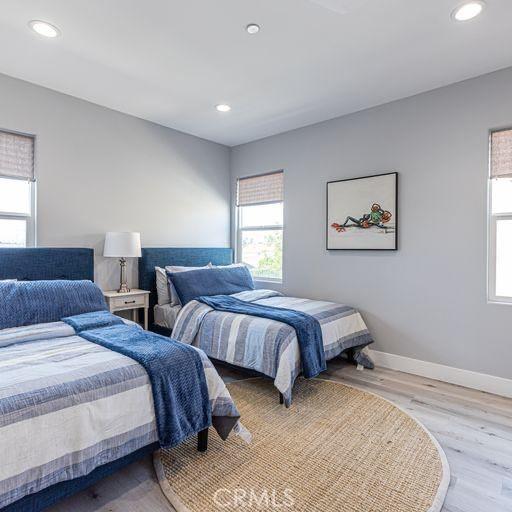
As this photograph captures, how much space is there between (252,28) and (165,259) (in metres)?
2.50

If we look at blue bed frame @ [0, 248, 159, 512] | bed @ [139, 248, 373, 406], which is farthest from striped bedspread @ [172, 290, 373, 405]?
blue bed frame @ [0, 248, 159, 512]

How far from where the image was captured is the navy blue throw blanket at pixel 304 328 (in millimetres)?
2684

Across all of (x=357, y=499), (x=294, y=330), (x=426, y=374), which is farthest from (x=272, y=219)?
(x=357, y=499)

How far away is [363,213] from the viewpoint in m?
3.60

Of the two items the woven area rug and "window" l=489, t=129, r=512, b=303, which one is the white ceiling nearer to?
"window" l=489, t=129, r=512, b=303

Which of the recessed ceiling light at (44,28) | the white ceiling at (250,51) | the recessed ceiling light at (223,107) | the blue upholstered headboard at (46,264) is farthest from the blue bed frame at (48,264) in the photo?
the recessed ceiling light at (223,107)

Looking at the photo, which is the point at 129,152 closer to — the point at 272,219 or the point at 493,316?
the point at 272,219

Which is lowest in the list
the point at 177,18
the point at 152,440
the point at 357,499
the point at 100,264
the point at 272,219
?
the point at 357,499

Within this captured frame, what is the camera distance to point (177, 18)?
220 centimetres

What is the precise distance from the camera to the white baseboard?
2830 mm

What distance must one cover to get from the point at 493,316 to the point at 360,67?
2.31 m

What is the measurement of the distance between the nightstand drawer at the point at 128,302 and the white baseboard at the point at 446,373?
242 centimetres

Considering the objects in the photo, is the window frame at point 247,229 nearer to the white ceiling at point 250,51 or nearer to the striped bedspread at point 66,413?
the white ceiling at point 250,51

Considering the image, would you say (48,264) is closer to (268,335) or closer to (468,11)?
(268,335)
